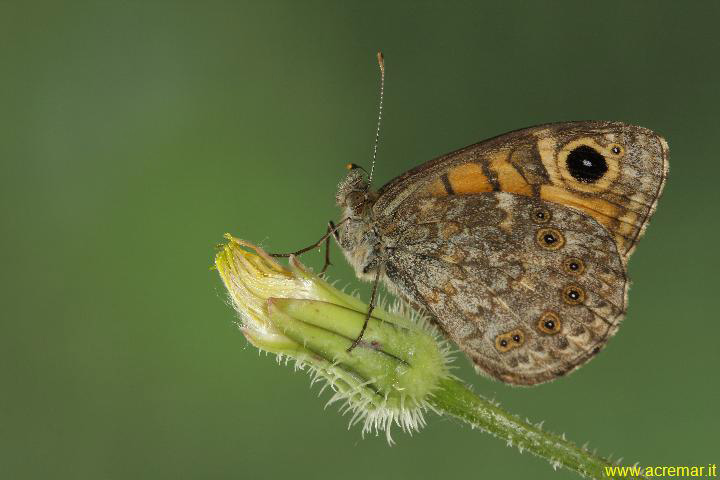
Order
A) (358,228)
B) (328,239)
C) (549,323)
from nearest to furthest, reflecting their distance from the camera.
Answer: (549,323) < (358,228) < (328,239)

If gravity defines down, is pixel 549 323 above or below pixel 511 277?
below

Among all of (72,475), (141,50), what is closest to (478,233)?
(72,475)

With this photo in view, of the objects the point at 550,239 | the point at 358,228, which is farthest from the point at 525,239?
the point at 358,228

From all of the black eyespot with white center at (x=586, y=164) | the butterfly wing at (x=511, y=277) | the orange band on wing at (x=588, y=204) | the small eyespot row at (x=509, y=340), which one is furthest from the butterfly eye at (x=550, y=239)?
the small eyespot row at (x=509, y=340)

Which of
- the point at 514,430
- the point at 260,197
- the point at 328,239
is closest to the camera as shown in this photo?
the point at 514,430

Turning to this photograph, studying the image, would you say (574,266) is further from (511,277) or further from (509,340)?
(509,340)

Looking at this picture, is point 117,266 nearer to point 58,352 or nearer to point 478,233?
point 58,352

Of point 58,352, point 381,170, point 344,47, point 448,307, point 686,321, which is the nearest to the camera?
point 448,307
